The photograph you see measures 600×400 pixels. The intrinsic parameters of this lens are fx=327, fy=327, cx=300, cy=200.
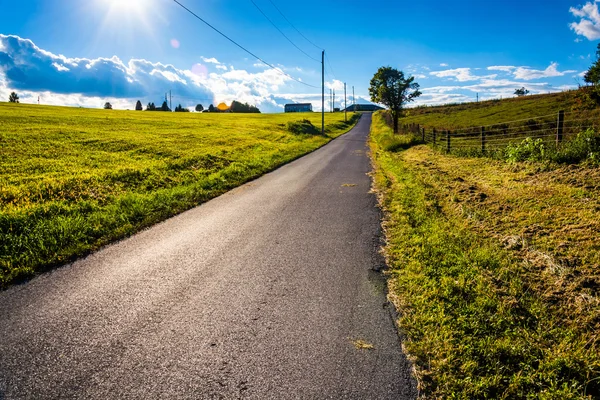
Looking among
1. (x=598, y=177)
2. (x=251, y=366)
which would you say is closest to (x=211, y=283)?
(x=251, y=366)

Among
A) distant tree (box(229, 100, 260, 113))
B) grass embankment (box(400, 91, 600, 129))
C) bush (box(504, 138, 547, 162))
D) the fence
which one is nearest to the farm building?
distant tree (box(229, 100, 260, 113))

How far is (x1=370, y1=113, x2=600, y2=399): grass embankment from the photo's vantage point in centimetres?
286

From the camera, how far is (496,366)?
2.93 meters

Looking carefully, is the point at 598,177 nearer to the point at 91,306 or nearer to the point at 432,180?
the point at 432,180

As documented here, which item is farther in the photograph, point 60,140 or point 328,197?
point 60,140

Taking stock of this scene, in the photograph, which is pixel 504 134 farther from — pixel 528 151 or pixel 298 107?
pixel 298 107

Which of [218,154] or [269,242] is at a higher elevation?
[218,154]

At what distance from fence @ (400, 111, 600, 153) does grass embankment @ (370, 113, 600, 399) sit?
3245 mm

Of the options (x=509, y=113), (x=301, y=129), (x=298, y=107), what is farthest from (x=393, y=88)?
(x=298, y=107)

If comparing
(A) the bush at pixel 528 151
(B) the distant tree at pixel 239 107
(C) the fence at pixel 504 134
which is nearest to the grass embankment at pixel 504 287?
(A) the bush at pixel 528 151

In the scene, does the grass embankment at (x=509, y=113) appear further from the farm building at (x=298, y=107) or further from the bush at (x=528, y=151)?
the farm building at (x=298, y=107)

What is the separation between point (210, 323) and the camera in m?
3.60

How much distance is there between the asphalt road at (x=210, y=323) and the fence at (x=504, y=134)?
9.01 m

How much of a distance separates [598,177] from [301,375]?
813 cm
